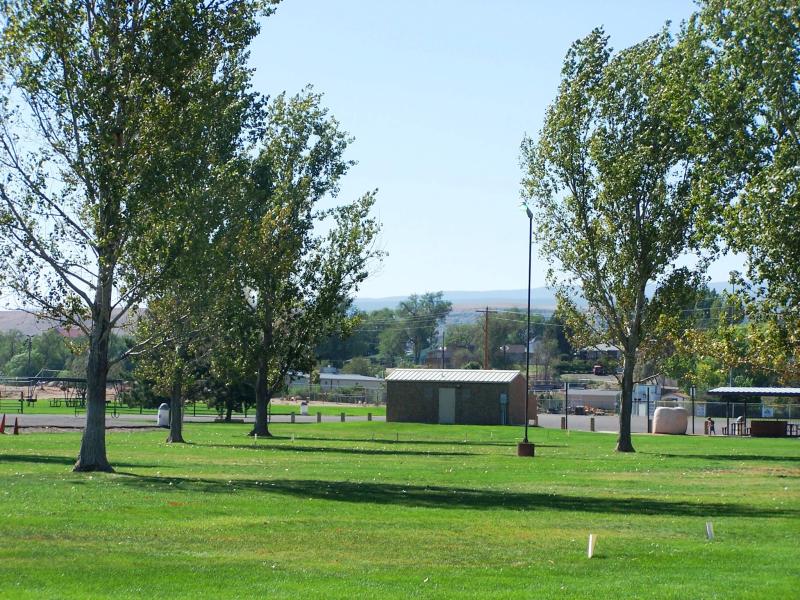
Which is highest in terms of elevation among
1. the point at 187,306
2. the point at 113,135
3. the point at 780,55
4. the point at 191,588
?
the point at 780,55

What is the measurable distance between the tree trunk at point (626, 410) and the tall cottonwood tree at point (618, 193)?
0.05 meters

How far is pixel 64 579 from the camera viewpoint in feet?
45.6

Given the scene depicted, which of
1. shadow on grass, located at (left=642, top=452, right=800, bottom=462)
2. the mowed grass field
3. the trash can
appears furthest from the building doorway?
the mowed grass field

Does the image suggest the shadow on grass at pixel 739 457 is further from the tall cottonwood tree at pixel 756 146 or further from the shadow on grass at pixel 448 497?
the shadow on grass at pixel 448 497

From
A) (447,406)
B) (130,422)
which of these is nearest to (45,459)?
(130,422)

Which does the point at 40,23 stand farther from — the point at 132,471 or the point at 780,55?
the point at 780,55

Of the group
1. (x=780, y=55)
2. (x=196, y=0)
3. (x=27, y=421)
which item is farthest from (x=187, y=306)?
(x=27, y=421)

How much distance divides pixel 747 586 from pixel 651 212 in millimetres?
33939

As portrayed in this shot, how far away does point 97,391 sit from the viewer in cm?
2939

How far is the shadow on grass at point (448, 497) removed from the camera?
22938mm

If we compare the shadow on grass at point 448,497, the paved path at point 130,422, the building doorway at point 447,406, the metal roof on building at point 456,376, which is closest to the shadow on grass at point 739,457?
the shadow on grass at point 448,497

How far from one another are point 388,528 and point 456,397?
6166 cm

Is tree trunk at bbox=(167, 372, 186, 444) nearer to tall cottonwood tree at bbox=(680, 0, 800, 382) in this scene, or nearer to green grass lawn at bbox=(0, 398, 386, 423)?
tall cottonwood tree at bbox=(680, 0, 800, 382)

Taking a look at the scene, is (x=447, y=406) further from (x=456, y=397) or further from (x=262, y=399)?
(x=262, y=399)
